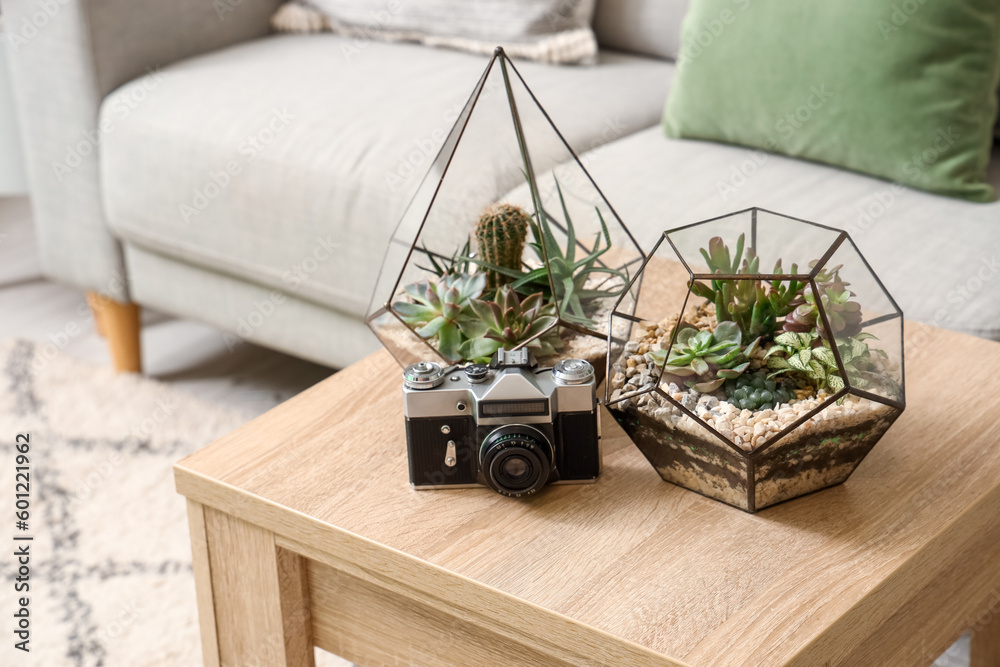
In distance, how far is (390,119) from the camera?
1.59 metres

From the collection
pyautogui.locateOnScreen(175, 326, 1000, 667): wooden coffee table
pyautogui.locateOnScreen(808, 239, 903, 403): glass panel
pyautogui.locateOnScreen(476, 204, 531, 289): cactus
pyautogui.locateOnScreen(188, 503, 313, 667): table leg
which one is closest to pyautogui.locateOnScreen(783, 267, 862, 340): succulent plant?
pyautogui.locateOnScreen(808, 239, 903, 403): glass panel

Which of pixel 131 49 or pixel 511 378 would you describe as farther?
pixel 131 49

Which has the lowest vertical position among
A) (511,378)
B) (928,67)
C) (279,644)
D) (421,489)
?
(279,644)

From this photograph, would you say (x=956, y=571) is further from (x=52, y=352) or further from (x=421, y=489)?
(x=52, y=352)

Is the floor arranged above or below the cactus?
below

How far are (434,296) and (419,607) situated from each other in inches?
10.5

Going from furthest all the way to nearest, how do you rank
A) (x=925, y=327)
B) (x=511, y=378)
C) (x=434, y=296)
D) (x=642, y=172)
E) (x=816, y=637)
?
(x=642, y=172) → (x=925, y=327) → (x=434, y=296) → (x=511, y=378) → (x=816, y=637)

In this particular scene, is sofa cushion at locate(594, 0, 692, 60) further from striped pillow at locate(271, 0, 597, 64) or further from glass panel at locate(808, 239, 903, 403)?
glass panel at locate(808, 239, 903, 403)

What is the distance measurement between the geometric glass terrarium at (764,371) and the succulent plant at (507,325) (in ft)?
0.29

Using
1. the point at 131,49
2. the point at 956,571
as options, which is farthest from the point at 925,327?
the point at 131,49

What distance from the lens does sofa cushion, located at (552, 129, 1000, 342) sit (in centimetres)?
116

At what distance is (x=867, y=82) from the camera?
1369 mm

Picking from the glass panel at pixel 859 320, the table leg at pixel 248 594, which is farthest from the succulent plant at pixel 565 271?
the table leg at pixel 248 594

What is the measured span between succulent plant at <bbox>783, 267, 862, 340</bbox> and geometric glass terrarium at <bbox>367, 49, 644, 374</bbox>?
0.54 ft
